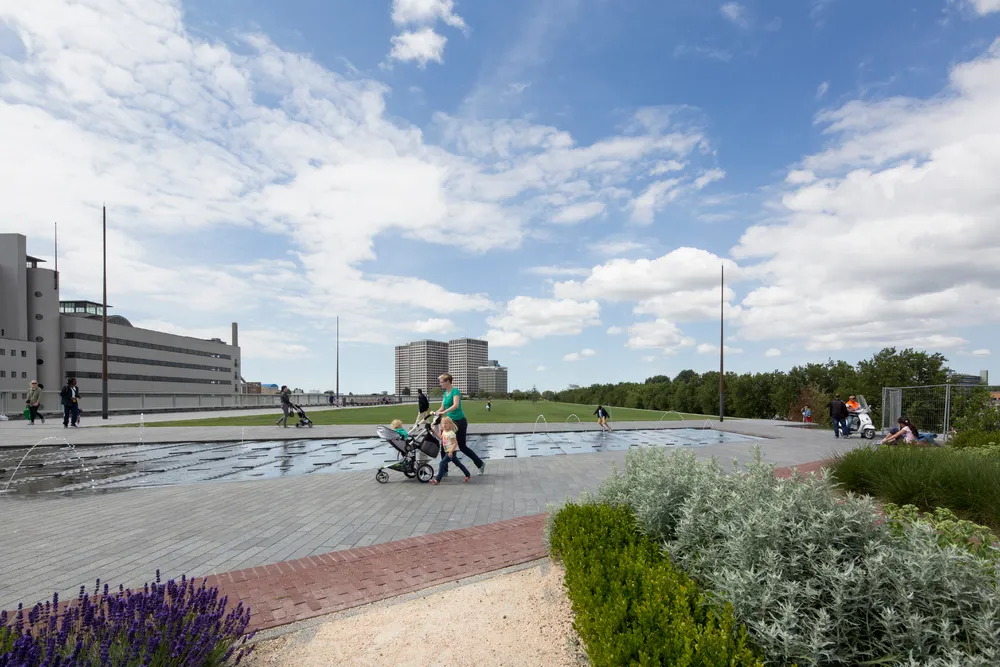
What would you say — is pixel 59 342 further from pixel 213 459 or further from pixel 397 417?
pixel 213 459

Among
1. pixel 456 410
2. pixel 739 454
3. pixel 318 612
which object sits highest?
pixel 456 410

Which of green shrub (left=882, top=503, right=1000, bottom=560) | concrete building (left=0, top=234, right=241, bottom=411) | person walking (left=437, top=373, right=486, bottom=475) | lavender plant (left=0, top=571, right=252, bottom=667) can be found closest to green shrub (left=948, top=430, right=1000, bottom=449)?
green shrub (left=882, top=503, right=1000, bottom=560)

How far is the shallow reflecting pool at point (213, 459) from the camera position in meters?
9.80

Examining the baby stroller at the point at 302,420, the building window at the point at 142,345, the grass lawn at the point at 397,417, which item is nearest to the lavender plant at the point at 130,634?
the baby stroller at the point at 302,420

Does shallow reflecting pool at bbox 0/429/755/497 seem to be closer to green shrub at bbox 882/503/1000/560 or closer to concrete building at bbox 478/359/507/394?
green shrub at bbox 882/503/1000/560

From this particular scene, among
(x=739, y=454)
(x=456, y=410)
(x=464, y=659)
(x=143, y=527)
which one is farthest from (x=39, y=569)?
(x=739, y=454)

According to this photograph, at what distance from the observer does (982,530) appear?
4445mm

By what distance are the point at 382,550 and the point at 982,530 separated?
5645 mm

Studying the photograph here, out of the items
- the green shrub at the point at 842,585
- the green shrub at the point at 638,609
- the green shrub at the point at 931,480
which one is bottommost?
the green shrub at the point at 931,480

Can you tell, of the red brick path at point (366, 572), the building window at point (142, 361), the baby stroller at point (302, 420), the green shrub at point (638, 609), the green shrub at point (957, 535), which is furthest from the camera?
the building window at point (142, 361)

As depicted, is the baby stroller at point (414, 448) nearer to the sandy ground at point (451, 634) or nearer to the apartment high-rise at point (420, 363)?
the sandy ground at point (451, 634)

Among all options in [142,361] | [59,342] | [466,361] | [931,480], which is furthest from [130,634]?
[466,361]

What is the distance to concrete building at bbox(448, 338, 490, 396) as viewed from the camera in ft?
577

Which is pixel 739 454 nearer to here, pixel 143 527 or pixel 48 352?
pixel 143 527
